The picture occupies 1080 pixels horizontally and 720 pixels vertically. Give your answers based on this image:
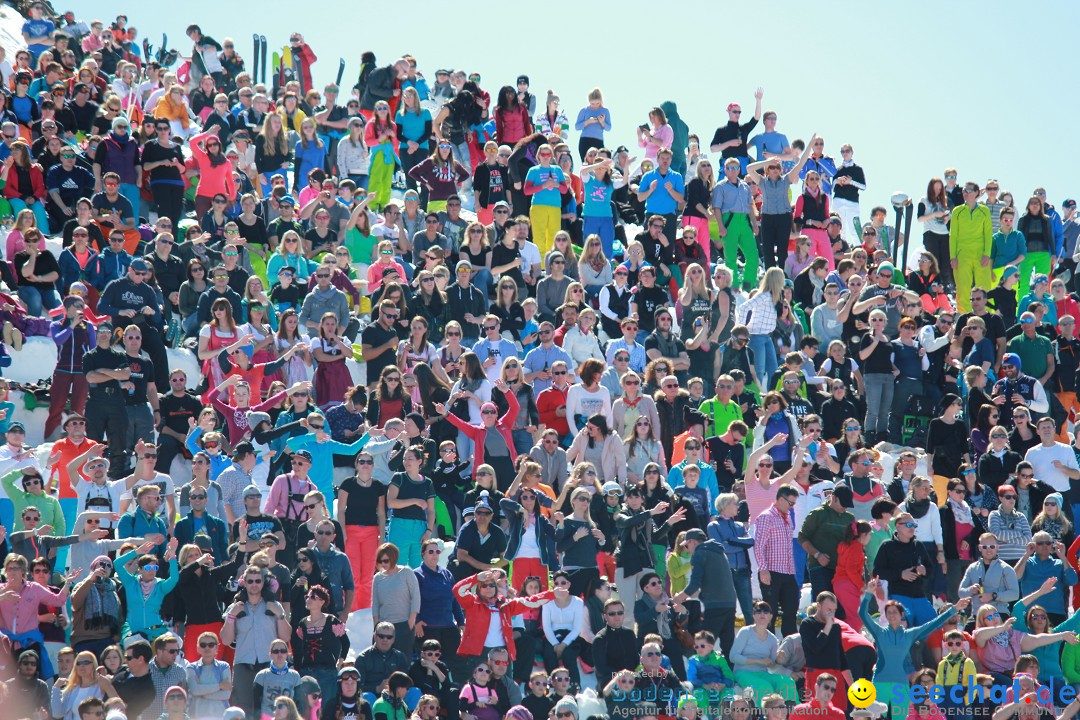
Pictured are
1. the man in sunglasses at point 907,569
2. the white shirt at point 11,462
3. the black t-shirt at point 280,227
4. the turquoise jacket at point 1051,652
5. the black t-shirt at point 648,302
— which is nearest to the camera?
the white shirt at point 11,462

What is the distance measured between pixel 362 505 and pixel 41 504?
278cm

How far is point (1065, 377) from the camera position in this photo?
1939 centimetres

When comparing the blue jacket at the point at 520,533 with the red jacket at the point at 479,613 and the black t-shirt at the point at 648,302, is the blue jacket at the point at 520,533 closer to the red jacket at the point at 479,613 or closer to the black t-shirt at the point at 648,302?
the red jacket at the point at 479,613

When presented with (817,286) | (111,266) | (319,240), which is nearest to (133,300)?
(111,266)

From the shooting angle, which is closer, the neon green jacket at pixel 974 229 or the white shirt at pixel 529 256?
the white shirt at pixel 529 256

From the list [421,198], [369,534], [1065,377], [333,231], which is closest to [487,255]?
[333,231]

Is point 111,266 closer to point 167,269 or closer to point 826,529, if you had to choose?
point 167,269

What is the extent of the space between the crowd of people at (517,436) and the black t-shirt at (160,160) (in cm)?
10

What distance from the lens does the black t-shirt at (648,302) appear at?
18.7 m

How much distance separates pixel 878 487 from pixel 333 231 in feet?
26.8

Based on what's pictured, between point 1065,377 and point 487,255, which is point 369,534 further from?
point 1065,377

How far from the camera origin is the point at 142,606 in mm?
13328

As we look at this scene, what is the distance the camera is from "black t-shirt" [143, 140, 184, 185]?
66.7 feet

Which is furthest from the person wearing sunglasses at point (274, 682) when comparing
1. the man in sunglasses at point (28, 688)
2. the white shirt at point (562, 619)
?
the white shirt at point (562, 619)
